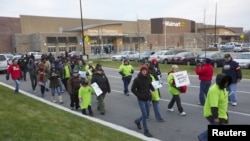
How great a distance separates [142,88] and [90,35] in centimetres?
6011

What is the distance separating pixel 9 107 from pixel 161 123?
14.5 ft

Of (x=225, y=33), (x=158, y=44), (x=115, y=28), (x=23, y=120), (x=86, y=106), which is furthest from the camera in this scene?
(x=225, y=33)

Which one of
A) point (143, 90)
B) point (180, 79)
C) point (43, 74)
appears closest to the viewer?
point (143, 90)

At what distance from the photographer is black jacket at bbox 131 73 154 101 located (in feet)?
26.6

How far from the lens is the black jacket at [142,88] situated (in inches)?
319

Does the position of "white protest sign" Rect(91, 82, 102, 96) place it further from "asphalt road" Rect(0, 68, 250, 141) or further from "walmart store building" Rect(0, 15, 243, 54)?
"walmart store building" Rect(0, 15, 243, 54)

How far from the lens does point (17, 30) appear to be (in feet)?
216

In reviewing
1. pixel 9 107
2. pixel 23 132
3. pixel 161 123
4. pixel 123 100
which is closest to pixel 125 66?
pixel 123 100

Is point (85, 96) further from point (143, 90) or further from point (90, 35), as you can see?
point (90, 35)

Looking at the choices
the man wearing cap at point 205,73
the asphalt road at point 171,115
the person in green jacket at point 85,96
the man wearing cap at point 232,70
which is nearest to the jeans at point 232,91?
the man wearing cap at point 232,70

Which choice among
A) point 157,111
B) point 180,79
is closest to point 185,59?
point 180,79

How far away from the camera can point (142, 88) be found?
8.14 metres

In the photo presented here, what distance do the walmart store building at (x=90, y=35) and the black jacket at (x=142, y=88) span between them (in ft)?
126

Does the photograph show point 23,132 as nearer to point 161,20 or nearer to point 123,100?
point 123,100
